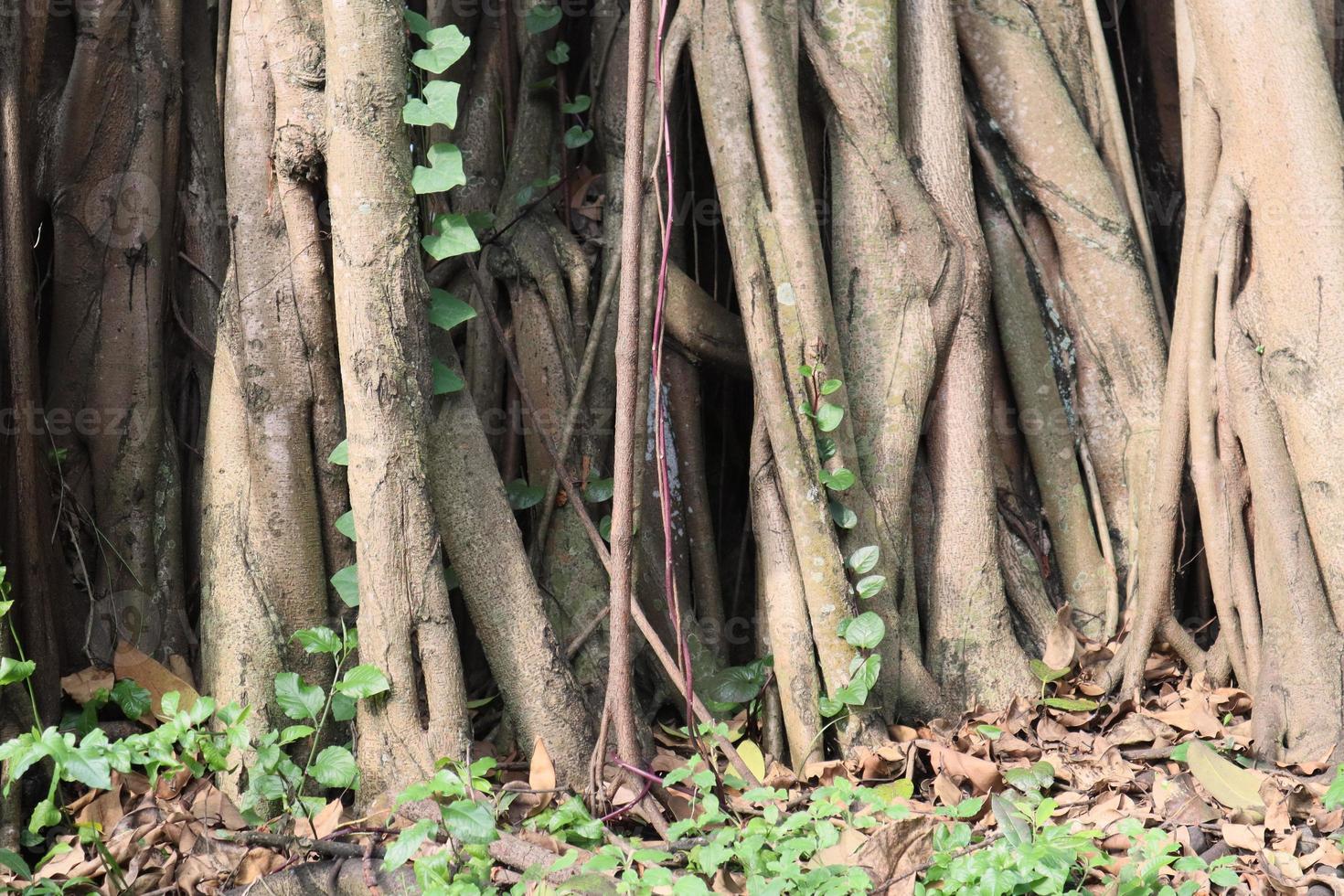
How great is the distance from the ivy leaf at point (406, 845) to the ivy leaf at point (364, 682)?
43 centimetres

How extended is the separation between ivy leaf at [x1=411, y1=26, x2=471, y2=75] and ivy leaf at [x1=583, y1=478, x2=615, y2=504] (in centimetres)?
96

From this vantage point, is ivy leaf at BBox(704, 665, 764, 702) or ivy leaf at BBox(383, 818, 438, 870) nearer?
ivy leaf at BBox(383, 818, 438, 870)

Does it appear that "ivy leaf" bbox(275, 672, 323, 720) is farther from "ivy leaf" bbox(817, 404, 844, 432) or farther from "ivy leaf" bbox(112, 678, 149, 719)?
"ivy leaf" bbox(817, 404, 844, 432)

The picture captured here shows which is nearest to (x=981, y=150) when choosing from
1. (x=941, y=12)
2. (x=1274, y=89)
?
(x=941, y=12)

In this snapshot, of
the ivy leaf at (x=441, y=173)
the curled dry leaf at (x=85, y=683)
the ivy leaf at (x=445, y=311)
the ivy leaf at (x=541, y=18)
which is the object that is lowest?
the curled dry leaf at (x=85, y=683)

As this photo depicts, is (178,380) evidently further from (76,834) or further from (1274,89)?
(1274,89)

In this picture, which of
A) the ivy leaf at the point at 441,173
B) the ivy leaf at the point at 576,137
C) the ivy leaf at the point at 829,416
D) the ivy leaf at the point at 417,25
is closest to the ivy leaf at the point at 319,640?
the ivy leaf at the point at 441,173

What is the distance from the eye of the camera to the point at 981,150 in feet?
10.8

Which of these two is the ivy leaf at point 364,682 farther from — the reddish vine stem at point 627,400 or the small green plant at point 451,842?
the reddish vine stem at point 627,400

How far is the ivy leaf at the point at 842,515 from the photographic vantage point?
278cm

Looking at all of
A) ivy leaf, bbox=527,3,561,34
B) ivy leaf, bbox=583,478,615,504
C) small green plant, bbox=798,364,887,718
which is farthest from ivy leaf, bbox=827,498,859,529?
ivy leaf, bbox=527,3,561,34

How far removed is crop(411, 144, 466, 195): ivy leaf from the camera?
245 cm

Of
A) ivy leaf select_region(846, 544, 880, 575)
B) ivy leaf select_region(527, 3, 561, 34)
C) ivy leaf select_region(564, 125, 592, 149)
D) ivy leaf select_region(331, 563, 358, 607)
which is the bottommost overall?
ivy leaf select_region(846, 544, 880, 575)

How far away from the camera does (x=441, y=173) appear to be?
8.09ft
